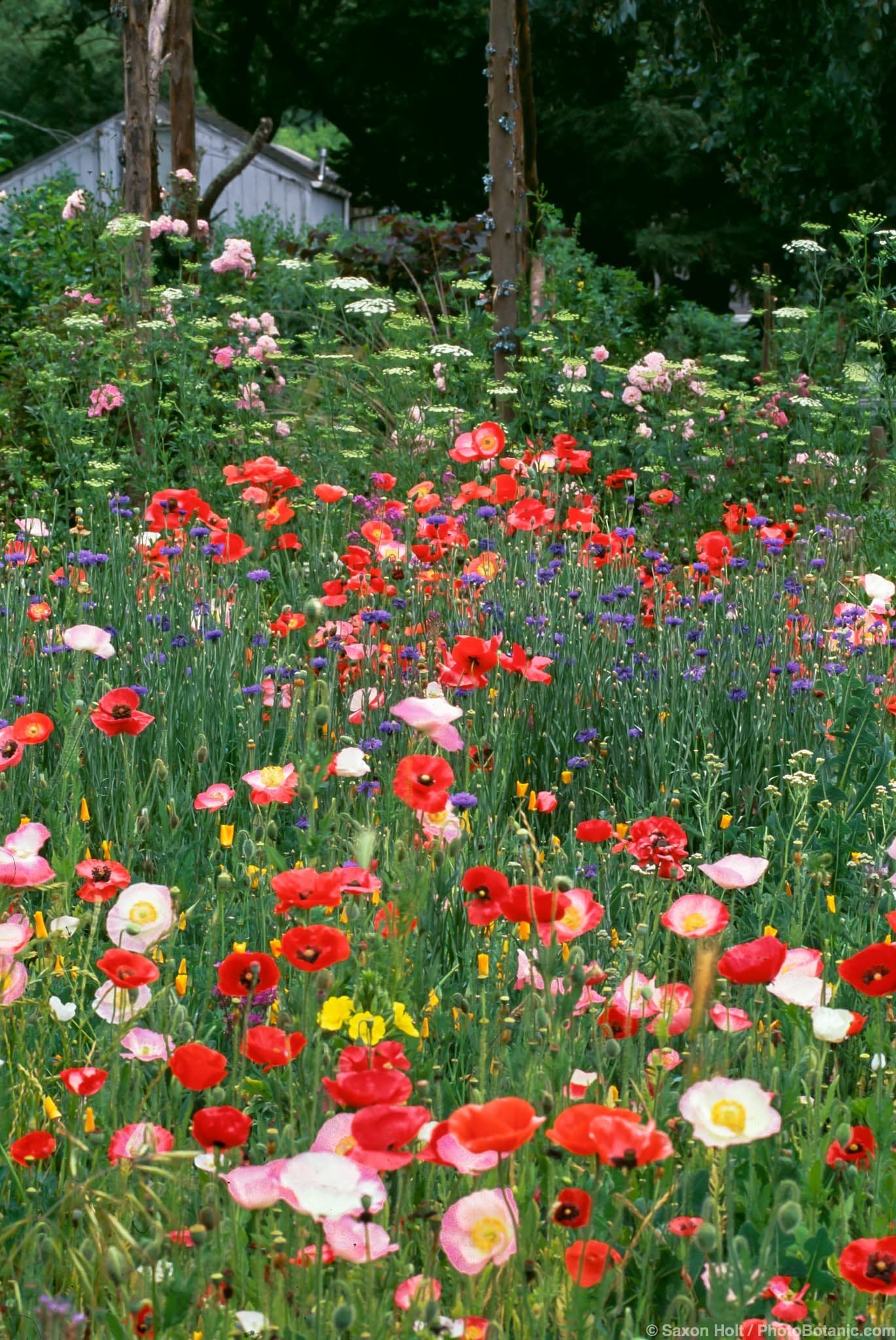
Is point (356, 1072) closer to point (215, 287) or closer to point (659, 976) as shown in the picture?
point (659, 976)

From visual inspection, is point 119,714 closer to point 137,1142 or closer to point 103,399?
point 137,1142

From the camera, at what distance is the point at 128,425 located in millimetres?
7105

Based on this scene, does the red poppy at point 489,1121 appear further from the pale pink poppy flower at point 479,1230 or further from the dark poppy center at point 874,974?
the dark poppy center at point 874,974

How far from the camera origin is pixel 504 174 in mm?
8102

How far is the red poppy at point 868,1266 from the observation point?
1.19m

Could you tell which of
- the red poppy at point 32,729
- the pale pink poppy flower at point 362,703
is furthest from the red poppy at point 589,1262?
the pale pink poppy flower at point 362,703

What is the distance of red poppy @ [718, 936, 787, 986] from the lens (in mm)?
1446

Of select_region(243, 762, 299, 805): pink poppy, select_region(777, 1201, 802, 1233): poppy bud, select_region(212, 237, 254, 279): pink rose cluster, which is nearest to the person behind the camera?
select_region(777, 1201, 802, 1233): poppy bud

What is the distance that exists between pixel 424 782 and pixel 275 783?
0.62m

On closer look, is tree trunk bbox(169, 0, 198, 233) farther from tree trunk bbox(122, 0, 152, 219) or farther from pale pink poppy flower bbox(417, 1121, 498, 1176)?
pale pink poppy flower bbox(417, 1121, 498, 1176)

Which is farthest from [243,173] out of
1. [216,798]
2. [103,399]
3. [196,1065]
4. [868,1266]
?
[868,1266]

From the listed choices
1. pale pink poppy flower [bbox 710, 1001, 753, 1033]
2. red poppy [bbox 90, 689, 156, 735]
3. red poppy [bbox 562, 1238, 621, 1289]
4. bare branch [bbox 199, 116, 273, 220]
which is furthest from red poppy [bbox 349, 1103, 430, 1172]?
bare branch [bbox 199, 116, 273, 220]

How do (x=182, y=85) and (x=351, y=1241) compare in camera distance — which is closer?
(x=351, y=1241)

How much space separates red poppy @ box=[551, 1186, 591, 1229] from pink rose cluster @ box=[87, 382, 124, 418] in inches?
223
